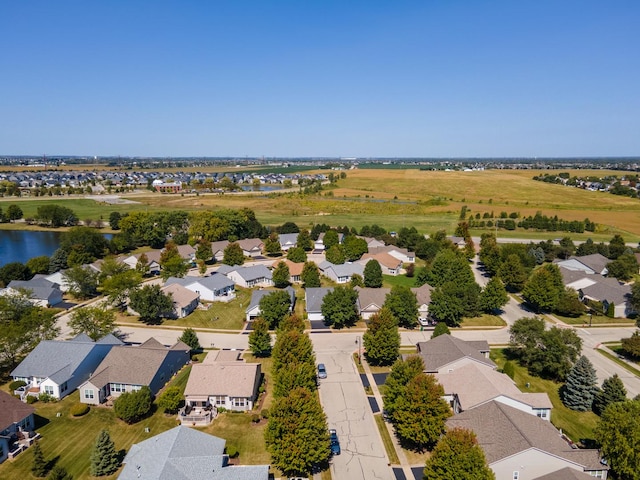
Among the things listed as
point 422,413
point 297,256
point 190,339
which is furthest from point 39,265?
point 422,413

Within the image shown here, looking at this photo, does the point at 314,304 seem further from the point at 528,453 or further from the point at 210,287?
the point at 528,453

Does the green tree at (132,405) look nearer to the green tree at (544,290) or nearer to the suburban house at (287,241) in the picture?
the green tree at (544,290)

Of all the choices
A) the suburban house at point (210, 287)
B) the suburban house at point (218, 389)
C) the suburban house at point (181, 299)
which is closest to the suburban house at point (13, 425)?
the suburban house at point (218, 389)

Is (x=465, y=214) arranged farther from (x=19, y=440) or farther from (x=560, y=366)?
(x=19, y=440)

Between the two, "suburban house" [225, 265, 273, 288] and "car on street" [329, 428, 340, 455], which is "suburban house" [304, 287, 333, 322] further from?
"car on street" [329, 428, 340, 455]

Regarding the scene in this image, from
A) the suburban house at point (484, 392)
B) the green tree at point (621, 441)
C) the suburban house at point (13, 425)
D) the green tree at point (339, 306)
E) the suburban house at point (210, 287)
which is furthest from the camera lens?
the suburban house at point (210, 287)
